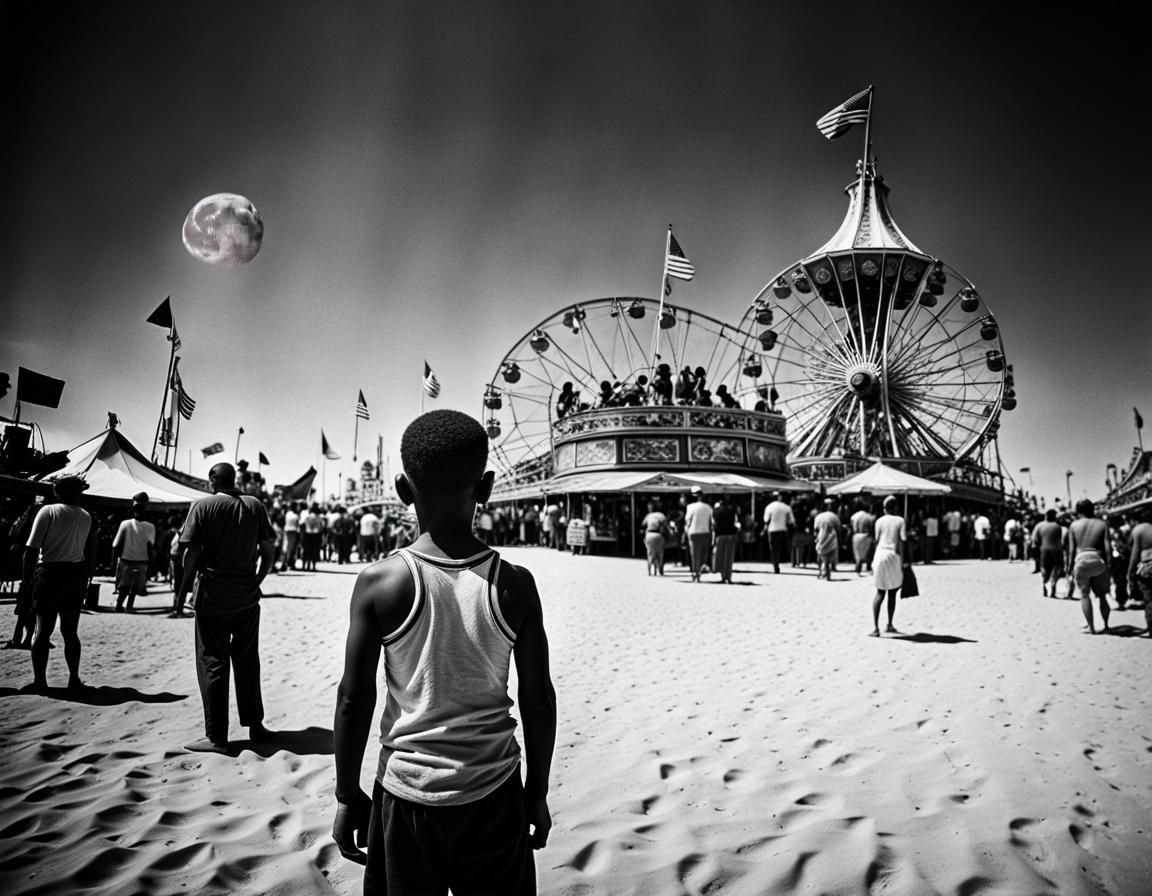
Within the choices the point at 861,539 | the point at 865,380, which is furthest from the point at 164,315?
the point at 865,380

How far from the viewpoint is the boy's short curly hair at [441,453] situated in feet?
5.89

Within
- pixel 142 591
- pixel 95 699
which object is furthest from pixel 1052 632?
pixel 142 591

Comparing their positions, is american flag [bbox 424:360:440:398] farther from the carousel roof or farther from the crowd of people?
the carousel roof

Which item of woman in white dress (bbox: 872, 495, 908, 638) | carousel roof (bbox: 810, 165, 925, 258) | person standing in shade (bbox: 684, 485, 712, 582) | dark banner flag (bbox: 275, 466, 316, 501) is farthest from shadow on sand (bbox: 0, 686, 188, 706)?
carousel roof (bbox: 810, 165, 925, 258)

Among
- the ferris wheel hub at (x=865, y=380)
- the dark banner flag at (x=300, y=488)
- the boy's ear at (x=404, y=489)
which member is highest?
the ferris wheel hub at (x=865, y=380)

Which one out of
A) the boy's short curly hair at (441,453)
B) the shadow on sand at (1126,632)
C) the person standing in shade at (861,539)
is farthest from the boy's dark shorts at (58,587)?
the person standing in shade at (861,539)

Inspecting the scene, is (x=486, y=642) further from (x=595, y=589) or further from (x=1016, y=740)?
(x=595, y=589)

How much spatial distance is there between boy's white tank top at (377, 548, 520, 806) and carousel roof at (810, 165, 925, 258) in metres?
43.7

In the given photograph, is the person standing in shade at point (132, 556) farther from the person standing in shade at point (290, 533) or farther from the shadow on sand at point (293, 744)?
the shadow on sand at point (293, 744)

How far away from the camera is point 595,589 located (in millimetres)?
12781

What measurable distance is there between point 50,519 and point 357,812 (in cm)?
514

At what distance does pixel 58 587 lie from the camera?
5.40 meters

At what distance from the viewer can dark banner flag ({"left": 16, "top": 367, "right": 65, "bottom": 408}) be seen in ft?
13.0

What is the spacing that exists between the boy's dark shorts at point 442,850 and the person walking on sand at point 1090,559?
9.12m
